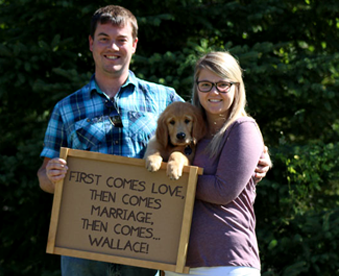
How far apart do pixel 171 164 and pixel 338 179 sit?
2664 mm

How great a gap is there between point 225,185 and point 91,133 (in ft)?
3.36

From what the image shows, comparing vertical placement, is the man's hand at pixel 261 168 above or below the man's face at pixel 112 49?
below

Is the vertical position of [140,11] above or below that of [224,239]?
above

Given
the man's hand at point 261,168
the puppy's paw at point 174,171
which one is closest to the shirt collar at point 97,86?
the puppy's paw at point 174,171

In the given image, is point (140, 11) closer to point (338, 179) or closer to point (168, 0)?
point (168, 0)

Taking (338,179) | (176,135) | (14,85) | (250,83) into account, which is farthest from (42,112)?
(338,179)

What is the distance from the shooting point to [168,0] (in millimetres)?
4980

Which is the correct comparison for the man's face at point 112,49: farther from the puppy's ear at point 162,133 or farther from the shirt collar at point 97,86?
the puppy's ear at point 162,133

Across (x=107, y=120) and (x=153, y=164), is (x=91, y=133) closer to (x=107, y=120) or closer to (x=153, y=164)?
(x=107, y=120)

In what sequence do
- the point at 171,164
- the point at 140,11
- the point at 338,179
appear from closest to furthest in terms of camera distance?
the point at 171,164 < the point at 338,179 < the point at 140,11

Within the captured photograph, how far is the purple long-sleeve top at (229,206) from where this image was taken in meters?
2.50

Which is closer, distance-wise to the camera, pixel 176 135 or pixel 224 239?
pixel 224 239

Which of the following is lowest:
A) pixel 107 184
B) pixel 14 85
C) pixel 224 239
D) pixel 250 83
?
pixel 224 239

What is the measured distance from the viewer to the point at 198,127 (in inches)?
114
